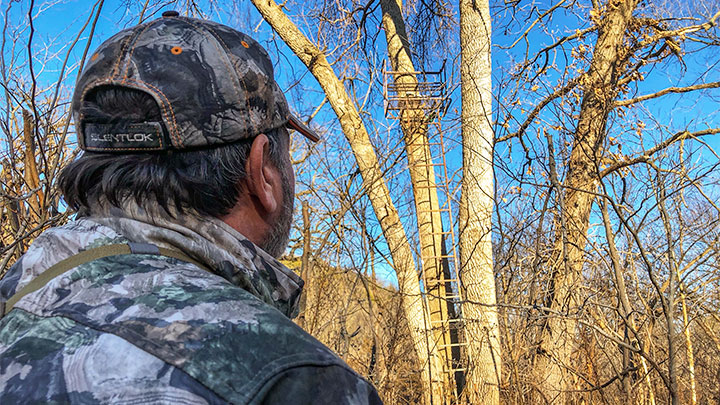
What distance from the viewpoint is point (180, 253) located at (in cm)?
103

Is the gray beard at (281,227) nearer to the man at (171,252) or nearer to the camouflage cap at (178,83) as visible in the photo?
the man at (171,252)

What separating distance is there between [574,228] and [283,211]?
4.58 m

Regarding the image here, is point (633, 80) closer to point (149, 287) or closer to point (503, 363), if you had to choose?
point (503, 363)

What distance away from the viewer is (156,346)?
77cm

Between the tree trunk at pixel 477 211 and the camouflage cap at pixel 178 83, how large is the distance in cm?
651

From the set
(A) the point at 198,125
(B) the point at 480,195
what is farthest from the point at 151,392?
(B) the point at 480,195

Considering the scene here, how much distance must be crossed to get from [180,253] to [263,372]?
13.8 inches

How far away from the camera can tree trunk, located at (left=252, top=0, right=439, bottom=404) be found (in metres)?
7.88

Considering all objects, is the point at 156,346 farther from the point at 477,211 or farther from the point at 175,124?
the point at 477,211

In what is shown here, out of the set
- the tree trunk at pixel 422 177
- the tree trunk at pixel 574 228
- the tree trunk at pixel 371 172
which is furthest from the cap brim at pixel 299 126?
the tree trunk at pixel 422 177

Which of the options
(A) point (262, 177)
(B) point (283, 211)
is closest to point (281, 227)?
(B) point (283, 211)

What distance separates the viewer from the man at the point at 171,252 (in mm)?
770

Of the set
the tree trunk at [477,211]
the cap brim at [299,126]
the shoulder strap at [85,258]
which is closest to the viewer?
the shoulder strap at [85,258]

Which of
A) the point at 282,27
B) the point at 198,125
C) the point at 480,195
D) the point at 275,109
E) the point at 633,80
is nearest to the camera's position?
the point at 198,125
